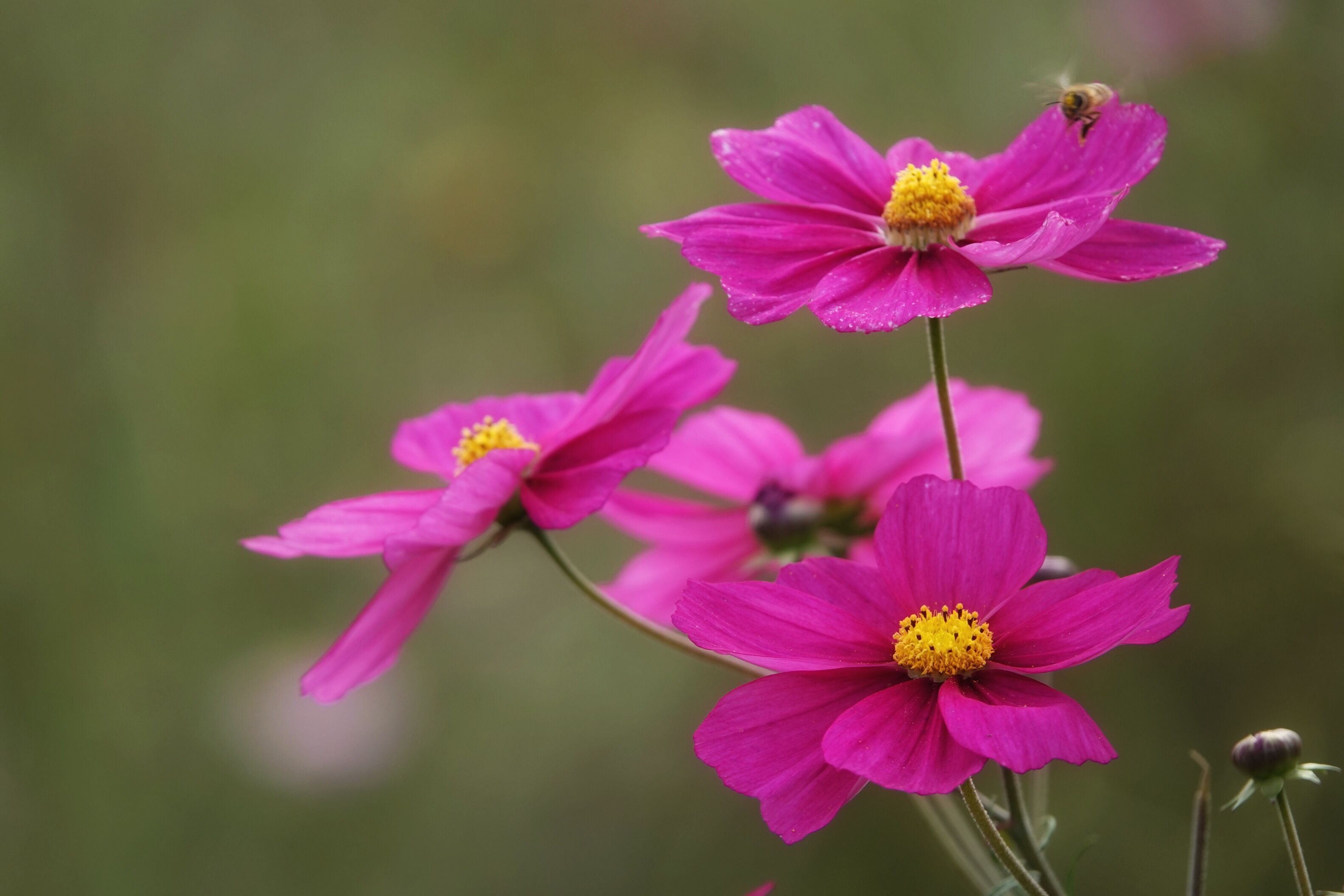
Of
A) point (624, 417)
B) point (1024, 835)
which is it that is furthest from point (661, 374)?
point (1024, 835)

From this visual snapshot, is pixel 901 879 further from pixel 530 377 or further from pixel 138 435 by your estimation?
pixel 138 435

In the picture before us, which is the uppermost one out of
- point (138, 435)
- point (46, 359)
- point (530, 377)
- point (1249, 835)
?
point (46, 359)

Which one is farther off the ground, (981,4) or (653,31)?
(653,31)

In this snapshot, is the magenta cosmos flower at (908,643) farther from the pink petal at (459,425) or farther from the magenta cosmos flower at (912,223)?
the pink petal at (459,425)

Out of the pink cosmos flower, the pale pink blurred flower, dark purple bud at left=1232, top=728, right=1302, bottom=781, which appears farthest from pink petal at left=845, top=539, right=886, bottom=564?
the pale pink blurred flower

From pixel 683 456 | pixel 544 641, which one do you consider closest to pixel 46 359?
pixel 544 641

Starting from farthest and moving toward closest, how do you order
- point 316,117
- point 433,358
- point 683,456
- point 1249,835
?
point 316,117 → point 433,358 → point 1249,835 → point 683,456

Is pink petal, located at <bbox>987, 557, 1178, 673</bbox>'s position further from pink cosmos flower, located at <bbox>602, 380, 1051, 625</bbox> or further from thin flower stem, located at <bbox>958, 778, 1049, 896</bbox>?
pink cosmos flower, located at <bbox>602, 380, 1051, 625</bbox>

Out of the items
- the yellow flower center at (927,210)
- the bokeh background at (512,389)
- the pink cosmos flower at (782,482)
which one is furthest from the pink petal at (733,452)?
the bokeh background at (512,389)
